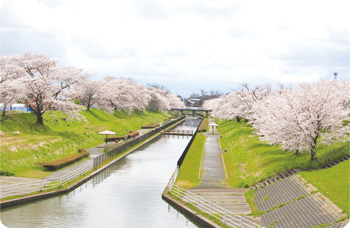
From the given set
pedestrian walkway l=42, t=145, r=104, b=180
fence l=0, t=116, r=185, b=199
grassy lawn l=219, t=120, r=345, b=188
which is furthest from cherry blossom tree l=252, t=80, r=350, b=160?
pedestrian walkway l=42, t=145, r=104, b=180

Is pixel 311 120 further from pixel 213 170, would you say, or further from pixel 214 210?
pixel 214 210

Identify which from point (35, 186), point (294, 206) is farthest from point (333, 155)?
point (35, 186)

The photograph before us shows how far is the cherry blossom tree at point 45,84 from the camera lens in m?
41.9

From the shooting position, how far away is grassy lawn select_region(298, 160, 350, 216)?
18.0 m

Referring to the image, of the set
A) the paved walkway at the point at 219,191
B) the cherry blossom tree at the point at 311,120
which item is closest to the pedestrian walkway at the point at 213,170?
the paved walkway at the point at 219,191

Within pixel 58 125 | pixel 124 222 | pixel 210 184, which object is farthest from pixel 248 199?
pixel 58 125

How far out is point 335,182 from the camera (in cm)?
2077

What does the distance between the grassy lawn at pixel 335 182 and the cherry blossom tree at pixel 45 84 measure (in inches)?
1272

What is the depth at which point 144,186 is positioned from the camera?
95.4 feet

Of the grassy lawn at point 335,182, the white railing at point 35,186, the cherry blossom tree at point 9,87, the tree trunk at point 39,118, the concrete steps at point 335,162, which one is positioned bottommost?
the white railing at point 35,186

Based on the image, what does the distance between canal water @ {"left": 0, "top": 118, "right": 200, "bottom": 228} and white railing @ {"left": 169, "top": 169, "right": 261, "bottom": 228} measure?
118cm

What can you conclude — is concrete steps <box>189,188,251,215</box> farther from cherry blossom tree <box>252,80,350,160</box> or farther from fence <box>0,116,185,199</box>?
fence <box>0,116,185,199</box>

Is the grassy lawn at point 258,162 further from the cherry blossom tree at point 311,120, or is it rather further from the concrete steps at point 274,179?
the cherry blossom tree at point 311,120

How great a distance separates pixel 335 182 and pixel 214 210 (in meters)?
7.91
